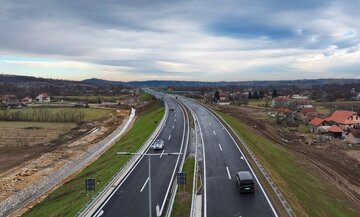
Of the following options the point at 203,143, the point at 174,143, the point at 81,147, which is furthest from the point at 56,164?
the point at 203,143

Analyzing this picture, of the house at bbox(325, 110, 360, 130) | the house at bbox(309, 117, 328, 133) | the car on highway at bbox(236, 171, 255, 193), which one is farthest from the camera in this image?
the house at bbox(309, 117, 328, 133)

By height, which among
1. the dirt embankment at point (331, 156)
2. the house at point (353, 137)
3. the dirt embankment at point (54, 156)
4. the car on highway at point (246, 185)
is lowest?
the dirt embankment at point (54, 156)

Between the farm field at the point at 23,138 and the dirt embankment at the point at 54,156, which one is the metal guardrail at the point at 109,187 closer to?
the dirt embankment at the point at 54,156

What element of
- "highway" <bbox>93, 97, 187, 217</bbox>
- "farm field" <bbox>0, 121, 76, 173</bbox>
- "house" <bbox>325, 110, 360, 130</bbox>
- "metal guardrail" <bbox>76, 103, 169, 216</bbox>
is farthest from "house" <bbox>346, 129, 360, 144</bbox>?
"farm field" <bbox>0, 121, 76, 173</bbox>

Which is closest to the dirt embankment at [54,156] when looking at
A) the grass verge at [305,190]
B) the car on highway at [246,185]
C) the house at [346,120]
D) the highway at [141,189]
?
the highway at [141,189]

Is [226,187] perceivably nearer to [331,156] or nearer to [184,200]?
[184,200]

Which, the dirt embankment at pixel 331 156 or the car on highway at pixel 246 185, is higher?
the car on highway at pixel 246 185

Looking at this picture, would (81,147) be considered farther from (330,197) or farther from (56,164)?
(330,197)

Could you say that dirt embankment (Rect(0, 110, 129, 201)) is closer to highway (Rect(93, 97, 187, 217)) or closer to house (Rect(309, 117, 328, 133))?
highway (Rect(93, 97, 187, 217))
